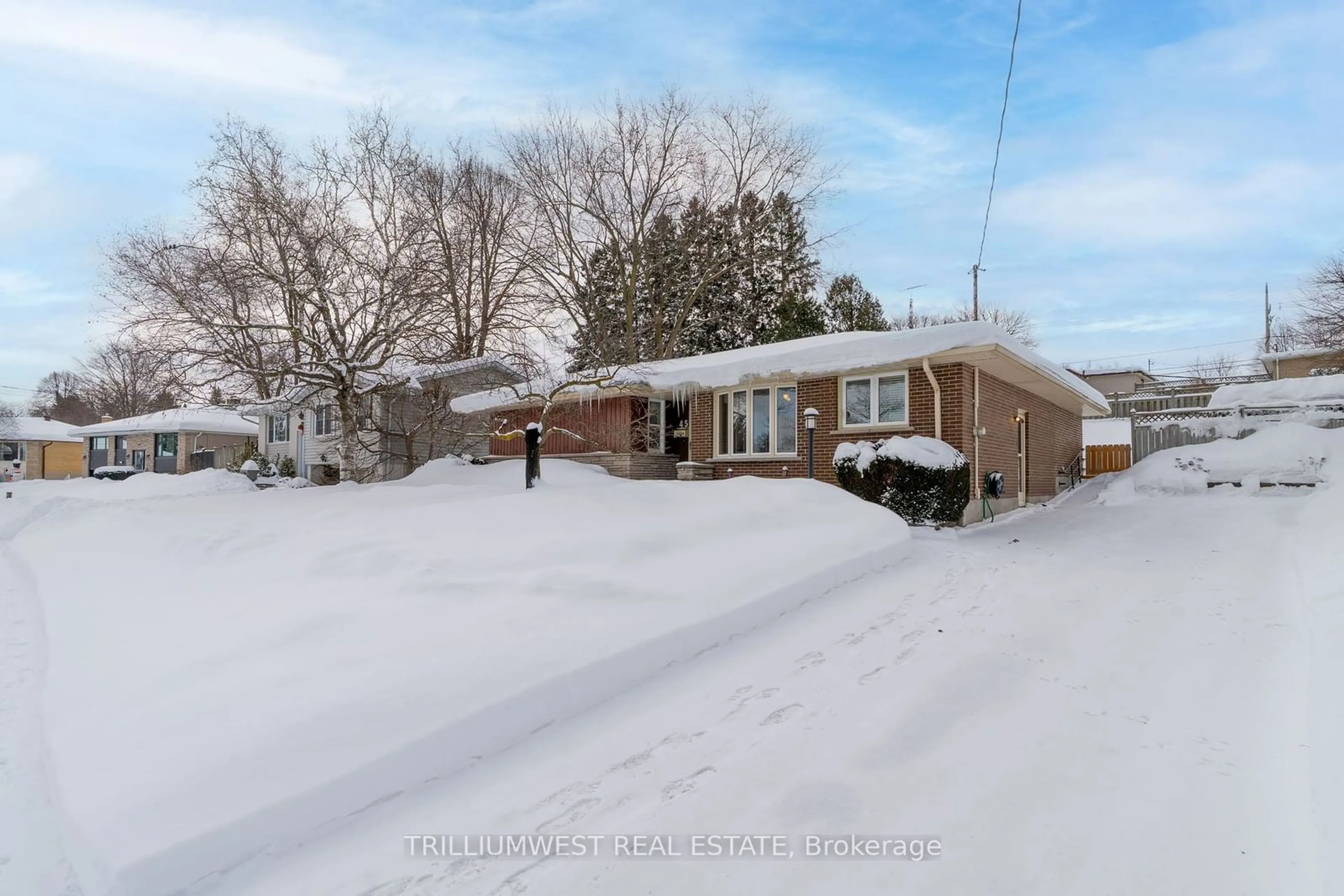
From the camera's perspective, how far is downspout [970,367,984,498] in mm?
10656

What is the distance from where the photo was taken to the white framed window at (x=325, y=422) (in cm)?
1945

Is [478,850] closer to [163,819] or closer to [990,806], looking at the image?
[163,819]

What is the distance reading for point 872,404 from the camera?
11.4 m

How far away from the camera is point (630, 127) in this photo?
78.1ft

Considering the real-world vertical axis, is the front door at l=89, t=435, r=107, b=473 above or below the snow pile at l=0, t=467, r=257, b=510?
above

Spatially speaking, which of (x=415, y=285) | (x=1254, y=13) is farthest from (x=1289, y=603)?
(x=415, y=285)

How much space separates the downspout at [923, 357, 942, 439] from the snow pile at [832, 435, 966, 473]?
32 centimetres

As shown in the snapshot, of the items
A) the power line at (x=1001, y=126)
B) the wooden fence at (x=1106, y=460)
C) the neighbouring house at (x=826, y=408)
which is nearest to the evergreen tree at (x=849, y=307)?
the wooden fence at (x=1106, y=460)

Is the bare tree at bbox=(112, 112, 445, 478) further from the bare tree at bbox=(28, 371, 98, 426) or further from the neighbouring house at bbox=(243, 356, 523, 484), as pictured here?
the bare tree at bbox=(28, 371, 98, 426)

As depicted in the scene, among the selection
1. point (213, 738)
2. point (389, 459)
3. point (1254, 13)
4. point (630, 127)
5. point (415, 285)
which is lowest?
point (213, 738)

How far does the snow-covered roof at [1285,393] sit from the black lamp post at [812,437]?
31.6 feet

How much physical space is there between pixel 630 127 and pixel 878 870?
82.8 feet

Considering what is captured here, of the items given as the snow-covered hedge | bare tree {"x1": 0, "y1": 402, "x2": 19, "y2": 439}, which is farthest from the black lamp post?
bare tree {"x1": 0, "y1": 402, "x2": 19, "y2": 439}

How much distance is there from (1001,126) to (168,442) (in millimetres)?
37763
